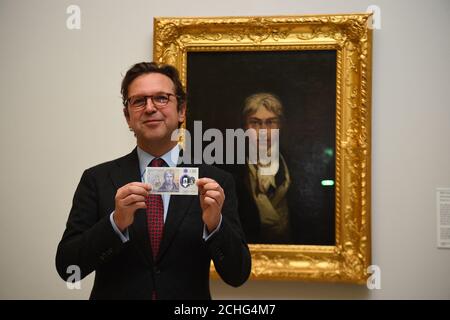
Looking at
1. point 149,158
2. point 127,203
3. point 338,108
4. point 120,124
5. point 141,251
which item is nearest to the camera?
point 127,203

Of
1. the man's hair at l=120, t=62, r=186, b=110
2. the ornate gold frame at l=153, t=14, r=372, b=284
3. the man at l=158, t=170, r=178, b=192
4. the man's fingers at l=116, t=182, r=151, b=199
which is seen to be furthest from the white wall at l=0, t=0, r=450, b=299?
the man's fingers at l=116, t=182, r=151, b=199

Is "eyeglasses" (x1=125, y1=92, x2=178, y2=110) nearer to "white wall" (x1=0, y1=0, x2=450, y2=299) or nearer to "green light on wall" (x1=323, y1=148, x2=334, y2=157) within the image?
"white wall" (x1=0, y1=0, x2=450, y2=299)

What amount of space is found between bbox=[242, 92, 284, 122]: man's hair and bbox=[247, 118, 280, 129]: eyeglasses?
0.12 ft

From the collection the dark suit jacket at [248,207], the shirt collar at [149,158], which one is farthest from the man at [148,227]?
the dark suit jacket at [248,207]

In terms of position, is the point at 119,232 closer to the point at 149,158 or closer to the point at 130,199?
the point at 130,199

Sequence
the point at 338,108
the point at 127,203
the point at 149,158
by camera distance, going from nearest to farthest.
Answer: the point at 127,203 → the point at 149,158 → the point at 338,108

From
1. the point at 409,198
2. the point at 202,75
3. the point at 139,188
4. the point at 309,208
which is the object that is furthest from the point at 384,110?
the point at 139,188

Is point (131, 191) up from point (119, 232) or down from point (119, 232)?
up

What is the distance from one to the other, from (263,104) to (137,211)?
1323 mm

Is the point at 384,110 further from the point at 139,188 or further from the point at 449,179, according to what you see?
the point at 139,188

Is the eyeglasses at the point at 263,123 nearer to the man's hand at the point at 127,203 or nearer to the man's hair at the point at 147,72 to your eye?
the man's hair at the point at 147,72

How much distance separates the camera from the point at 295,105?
8.60 ft

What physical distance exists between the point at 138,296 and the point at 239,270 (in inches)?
15.4

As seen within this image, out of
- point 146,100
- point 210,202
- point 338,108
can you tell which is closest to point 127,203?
point 210,202
